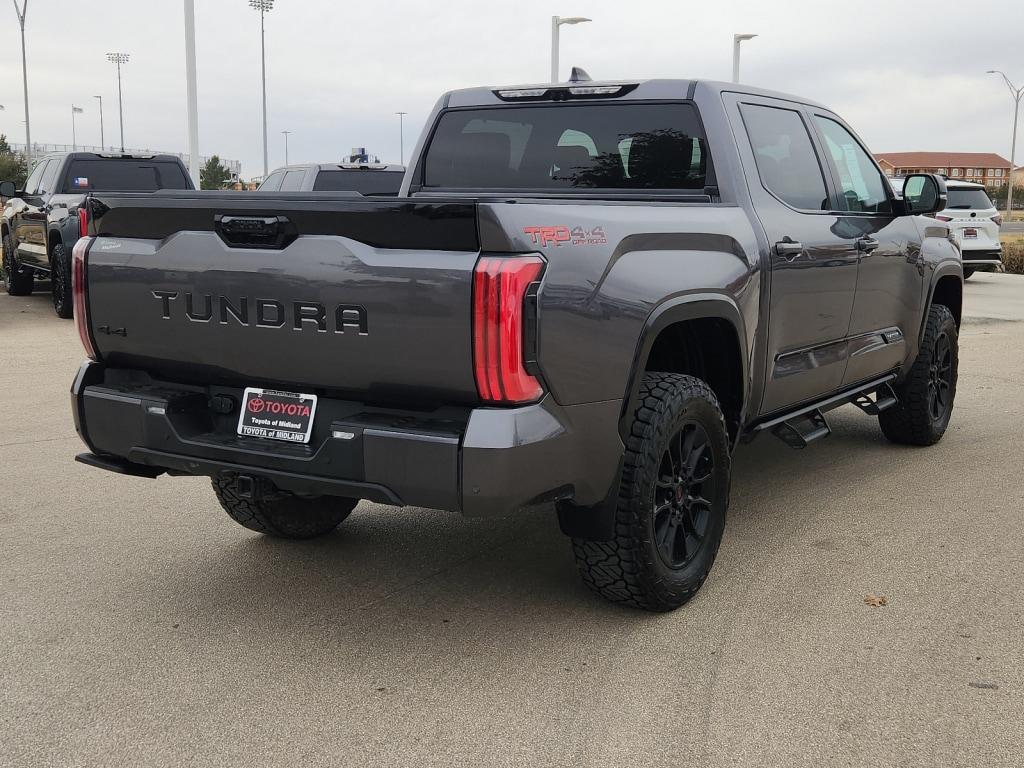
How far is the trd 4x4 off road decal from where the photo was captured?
3.14m

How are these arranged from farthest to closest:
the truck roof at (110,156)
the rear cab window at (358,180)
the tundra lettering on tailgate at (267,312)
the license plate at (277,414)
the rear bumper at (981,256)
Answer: the rear bumper at (981,256) < the rear cab window at (358,180) < the truck roof at (110,156) < the license plate at (277,414) < the tundra lettering on tailgate at (267,312)

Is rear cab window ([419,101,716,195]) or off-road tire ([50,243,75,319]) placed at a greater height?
rear cab window ([419,101,716,195])

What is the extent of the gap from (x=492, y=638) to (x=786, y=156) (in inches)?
102

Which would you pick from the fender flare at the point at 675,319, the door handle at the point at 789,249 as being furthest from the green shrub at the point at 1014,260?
the fender flare at the point at 675,319

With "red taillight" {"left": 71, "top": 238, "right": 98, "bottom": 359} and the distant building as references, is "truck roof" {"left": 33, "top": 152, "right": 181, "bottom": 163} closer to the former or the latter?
"red taillight" {"left": 71, "top": 238, "right": 98, "bottom": 359}

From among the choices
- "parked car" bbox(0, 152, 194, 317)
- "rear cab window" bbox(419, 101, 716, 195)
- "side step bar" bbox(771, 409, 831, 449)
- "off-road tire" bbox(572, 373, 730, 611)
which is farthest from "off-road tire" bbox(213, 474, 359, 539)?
"parked car" bbox(0, 152, 194, 317)

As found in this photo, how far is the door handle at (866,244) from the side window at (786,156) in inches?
9.6

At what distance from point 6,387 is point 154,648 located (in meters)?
5.51

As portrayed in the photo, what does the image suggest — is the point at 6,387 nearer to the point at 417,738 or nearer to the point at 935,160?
the point at 417,738

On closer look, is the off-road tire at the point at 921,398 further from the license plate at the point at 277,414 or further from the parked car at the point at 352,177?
the parked car at the point at 352,177

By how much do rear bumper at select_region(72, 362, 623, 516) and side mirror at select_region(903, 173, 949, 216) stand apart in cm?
307

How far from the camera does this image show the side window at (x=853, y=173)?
212 inches

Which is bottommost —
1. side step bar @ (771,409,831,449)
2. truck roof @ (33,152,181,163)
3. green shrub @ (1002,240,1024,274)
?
green shrub @ (1002,240,1024,274)

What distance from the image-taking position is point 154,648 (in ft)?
12.0
